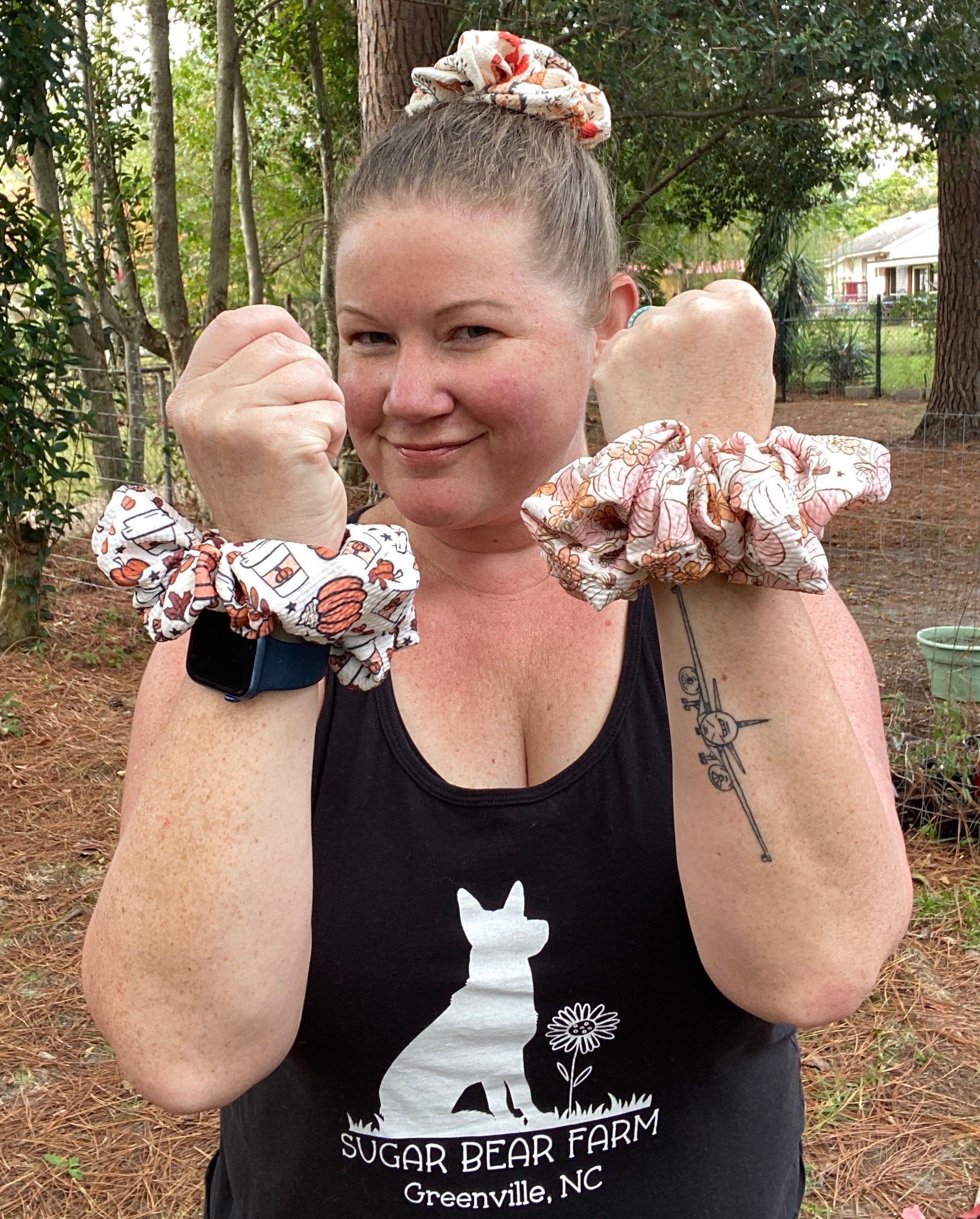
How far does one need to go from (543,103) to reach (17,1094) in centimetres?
333

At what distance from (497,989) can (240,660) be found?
0.59 meters

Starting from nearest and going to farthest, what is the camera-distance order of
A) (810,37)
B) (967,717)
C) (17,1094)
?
1. (17,1094)
2. (967,717)
3. (810,37)

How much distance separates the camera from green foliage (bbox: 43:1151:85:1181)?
3180mm

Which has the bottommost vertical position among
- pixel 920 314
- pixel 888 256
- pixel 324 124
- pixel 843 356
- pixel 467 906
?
pixel 843 356

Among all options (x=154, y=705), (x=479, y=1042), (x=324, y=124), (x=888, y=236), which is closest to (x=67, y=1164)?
(x=479, y=1042)

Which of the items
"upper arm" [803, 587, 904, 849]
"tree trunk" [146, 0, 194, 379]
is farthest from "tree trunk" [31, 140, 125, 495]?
"upper arm" [803, 587, 904, 849]

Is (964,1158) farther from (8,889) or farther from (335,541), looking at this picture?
(8,889)

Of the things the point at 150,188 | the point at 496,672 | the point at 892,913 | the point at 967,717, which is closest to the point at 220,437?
the point at 496,672

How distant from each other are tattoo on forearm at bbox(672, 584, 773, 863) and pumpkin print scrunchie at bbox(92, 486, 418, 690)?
12.1 inches

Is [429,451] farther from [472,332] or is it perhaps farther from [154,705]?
[154,705]

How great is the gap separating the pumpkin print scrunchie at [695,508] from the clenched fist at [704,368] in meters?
0.03

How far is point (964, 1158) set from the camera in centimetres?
318

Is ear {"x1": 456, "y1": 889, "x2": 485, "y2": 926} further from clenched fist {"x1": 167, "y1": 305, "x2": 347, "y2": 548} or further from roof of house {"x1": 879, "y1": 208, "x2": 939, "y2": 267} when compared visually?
roof of house {"x1": 879, "y1": 208, "x2": 939, "y2": 267}

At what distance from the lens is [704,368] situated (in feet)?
3.87
